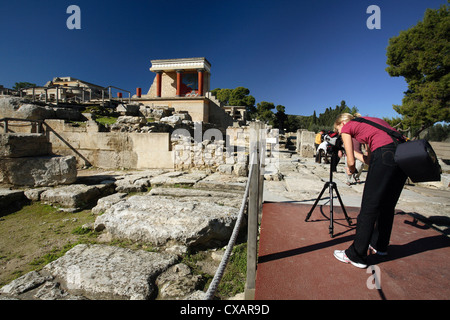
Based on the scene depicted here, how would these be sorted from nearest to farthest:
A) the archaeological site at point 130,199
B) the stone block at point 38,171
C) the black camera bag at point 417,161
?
the black camera bag at point 417,161
the archaeological site at point 130,199
the stone block at point 38,171

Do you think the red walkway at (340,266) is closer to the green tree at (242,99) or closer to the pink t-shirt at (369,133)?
the pink t-shirt at (369,133)

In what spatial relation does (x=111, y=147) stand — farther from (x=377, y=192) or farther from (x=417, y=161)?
(x=417, y=161)

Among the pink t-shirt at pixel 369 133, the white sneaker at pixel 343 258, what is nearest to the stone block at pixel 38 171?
the white sneaker at pixel 343 258

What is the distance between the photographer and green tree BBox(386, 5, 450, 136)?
12.5m

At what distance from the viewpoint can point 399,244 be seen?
2459mm

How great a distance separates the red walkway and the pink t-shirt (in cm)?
112

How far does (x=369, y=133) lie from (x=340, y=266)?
124 cm

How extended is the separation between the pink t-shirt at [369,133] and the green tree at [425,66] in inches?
595

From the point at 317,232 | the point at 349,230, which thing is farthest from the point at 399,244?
the point at 317,232

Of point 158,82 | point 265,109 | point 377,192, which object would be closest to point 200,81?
point 158,82

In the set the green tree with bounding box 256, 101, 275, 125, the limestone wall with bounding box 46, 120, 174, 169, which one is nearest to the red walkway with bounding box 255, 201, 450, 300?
the limestone wall with bounding box 46, 120, 174, 169

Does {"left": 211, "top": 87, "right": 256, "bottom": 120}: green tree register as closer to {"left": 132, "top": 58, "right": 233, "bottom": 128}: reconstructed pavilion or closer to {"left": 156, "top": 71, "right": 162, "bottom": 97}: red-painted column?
{"left": 132, "top": 58, "right": 233, "bottom": 128}: reconstructed pavilion

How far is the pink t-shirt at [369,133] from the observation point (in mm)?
1912

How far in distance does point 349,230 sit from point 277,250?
1.14 metres
